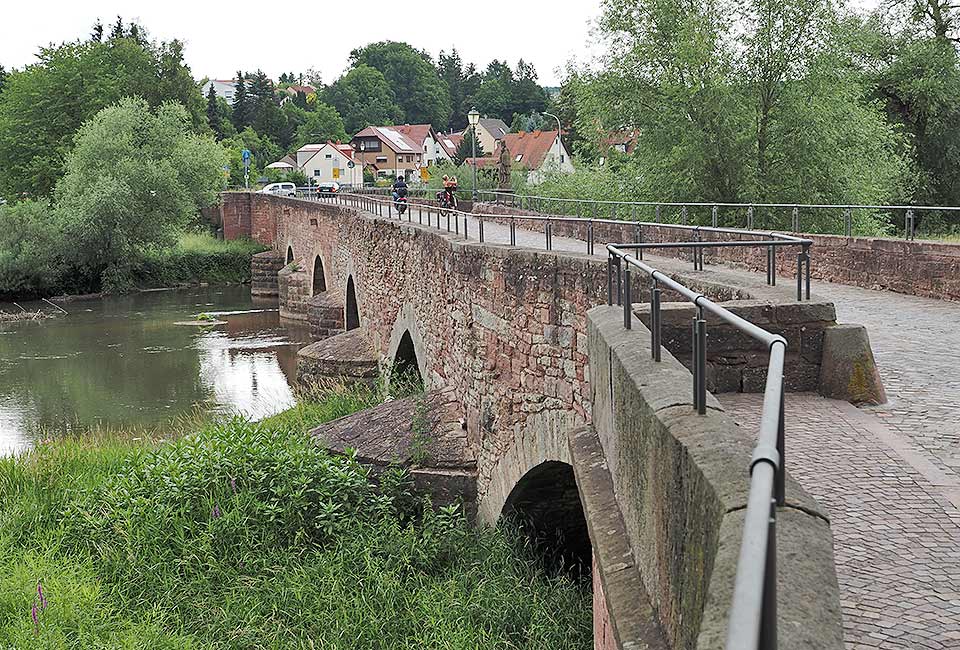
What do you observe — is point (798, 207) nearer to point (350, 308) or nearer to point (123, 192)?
point (350, 308)

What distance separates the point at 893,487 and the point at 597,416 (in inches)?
82.0

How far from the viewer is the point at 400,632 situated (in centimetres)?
998

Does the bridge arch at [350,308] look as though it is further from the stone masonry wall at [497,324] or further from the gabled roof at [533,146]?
the gabled roof at [533,146]

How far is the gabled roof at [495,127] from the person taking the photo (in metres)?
128

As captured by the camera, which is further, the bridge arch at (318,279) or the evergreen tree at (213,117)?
the evergreen tree at (213,117)

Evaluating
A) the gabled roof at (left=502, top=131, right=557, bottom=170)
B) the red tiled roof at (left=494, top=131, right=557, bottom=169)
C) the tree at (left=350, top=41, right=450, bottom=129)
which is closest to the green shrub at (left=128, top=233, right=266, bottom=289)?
the gabled roof at (left=502, top=131, right=557, bottom=170)

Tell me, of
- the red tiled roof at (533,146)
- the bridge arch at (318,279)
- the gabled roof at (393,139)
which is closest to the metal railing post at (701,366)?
the bridge arch at (318,279)

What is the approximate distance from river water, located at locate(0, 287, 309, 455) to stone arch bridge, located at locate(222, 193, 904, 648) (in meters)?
4.45

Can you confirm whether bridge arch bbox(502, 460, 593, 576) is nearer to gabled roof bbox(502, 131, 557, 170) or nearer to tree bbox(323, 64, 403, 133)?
gabled roof bbox(502, 131, 557, 170)

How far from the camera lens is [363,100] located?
145m

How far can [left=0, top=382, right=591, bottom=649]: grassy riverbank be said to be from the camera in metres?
9.98

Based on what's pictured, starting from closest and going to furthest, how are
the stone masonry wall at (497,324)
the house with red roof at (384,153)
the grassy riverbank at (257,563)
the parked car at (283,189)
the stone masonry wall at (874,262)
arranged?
the stone masonry wall at (497,324), the grassy riverbank at (257,563), the stone masonry wall at (874,262), the parked car at (283,189), the house with red roof at (384,153)

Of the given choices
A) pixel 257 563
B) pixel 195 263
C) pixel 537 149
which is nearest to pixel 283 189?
pixel 195 263

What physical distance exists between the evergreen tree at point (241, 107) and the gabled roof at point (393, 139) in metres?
12.2
